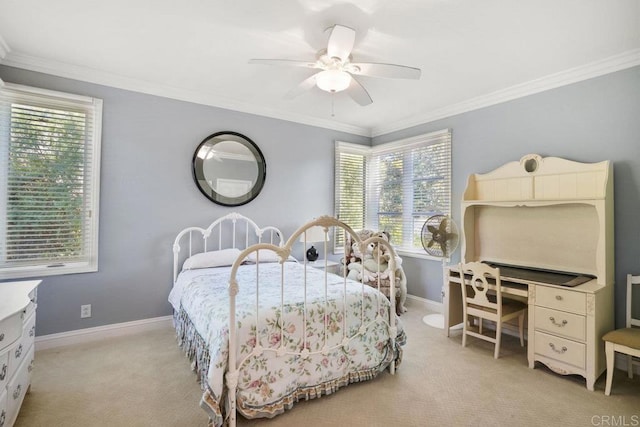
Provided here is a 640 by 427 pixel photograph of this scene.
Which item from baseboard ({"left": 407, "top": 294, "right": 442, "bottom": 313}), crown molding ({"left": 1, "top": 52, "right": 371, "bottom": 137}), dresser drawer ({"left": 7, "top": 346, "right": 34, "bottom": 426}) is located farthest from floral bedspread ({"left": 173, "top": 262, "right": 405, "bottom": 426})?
crown molding ({"left": 1, "top": 52, "right": 371, "bottom": 137})

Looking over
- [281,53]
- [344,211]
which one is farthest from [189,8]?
[344,211]

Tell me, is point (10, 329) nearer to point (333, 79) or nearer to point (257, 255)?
point (257, 255)

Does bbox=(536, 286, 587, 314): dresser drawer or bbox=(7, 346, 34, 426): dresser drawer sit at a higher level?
bbox=(536, 286, 587, 314): dresser drawer

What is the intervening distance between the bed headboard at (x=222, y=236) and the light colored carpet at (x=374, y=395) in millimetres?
1018

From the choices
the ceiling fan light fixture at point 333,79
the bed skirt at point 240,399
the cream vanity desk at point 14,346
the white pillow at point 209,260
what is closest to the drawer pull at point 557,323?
the bed skirt at point 240,399

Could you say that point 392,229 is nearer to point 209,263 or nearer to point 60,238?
point 209,263

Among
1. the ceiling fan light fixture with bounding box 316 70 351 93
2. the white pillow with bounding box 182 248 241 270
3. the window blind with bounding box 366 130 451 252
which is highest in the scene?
the ceiling fan light fixture with bounding box 316 70 351 93

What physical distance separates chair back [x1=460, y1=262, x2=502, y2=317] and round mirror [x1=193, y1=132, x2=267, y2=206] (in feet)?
8.30

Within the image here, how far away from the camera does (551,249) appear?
2869 millimetres

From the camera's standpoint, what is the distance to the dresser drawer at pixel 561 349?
2.24 meters

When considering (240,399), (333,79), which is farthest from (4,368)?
(333,79)

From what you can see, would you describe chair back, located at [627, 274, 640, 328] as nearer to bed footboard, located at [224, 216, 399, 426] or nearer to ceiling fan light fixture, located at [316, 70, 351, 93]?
bed footboard, located at [224, 216, 399, 426]

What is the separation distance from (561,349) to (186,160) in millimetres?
3861

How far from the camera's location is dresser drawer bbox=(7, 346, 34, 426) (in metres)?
1.59
